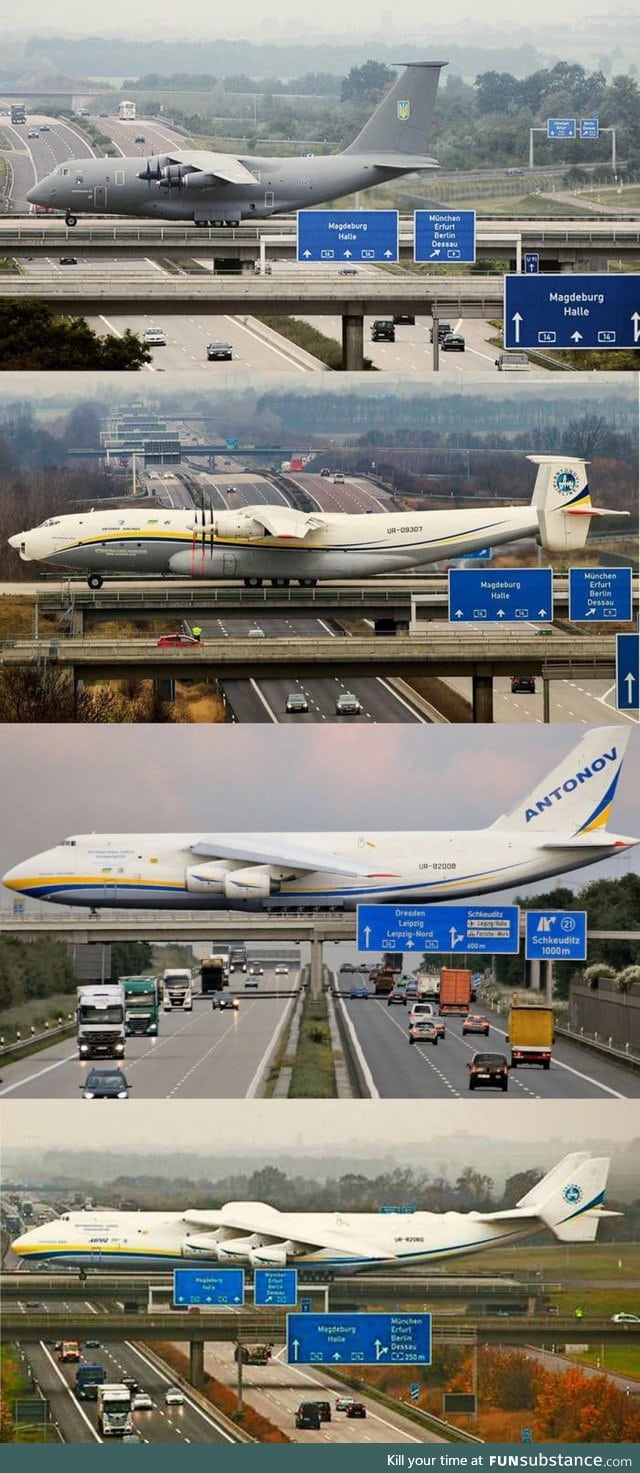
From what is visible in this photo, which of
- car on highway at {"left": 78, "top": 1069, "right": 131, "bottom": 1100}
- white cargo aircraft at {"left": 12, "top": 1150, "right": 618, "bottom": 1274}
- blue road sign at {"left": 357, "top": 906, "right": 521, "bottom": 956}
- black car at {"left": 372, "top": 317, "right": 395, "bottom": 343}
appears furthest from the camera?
black car at {"left": 372, "top": 317, "right": 395, "bottom": 343}

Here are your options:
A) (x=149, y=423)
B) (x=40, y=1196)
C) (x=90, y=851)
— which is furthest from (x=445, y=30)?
(x=40, y=1196)

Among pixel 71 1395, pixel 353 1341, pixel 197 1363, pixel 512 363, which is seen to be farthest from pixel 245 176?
pixel 71 1395

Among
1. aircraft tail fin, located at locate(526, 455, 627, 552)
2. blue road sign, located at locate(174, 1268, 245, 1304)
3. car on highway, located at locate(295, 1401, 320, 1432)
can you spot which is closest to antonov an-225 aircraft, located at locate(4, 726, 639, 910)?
aircraft tail fin, located at locate(526, 455, 627, 552)

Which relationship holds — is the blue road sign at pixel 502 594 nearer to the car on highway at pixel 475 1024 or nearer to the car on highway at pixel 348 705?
the car on highway at pixel 348 705

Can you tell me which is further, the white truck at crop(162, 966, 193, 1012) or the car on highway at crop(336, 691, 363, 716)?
the car on highway at crop(336, 691, 363, 716)

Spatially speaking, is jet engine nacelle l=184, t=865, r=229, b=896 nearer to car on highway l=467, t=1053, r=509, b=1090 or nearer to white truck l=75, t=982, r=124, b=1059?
white truck l=75, t=982, r=124, b=1059

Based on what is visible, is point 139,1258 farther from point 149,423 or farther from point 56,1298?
point 149,423
